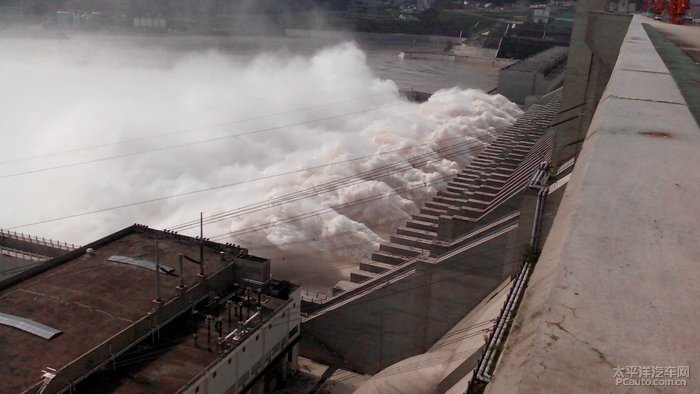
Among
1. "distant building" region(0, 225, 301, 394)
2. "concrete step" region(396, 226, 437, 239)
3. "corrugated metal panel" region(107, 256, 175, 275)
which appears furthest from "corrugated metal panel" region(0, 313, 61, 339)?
"concrete step" region(396, 226, 437, 239)

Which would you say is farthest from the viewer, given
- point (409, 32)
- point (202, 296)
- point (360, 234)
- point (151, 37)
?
point (409, 32)

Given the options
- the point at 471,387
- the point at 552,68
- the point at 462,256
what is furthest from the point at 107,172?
the point at 552,68

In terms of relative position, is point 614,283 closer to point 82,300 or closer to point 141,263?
point 82,300

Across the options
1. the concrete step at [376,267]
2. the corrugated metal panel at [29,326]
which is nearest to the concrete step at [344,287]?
the concrete step at [376,267]

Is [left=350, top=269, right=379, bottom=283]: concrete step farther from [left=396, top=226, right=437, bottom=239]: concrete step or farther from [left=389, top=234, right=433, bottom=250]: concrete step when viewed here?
[left=396, top=226, right=437, bottom=239]: concrete step

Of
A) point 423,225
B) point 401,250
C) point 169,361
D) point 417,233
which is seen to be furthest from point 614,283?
point 423,225

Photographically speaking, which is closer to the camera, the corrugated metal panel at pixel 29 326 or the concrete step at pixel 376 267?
the corrugated metal panel at pixel 29 326

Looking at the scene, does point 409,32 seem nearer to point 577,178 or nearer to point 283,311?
point 283,311

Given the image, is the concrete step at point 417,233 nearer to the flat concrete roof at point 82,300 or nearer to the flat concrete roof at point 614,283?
the flat concrete roof at point 82,300
